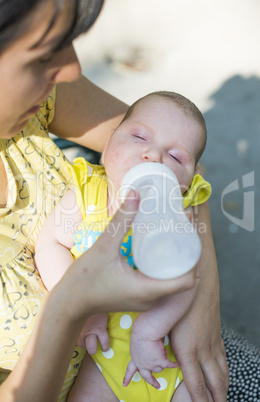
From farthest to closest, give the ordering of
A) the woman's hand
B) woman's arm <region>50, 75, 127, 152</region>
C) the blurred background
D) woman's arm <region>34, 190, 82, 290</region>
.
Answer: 1. the blurred background
2. woman's arm <region>50, 75, 127, 152</region>
3. woman's arm <region>34, 190, 82, 290</region>
4. the woman's hand

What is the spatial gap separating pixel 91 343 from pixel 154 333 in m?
0.18

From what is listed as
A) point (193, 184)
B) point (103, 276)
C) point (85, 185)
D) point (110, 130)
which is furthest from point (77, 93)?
point (103, 276)

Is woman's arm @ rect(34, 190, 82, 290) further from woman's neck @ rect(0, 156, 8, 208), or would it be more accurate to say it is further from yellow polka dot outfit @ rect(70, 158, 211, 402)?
woman's neck @ rect(0, 156, 8, 208)

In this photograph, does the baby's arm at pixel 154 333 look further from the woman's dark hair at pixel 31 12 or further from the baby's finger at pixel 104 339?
the woman's dark hair at pixel 31 12

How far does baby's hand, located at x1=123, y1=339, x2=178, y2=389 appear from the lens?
3.80 feet

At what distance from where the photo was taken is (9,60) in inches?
34.8

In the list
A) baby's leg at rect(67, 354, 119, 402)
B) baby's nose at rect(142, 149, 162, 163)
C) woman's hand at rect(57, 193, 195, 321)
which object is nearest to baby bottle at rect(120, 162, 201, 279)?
woman's hand at rect(57, 193, 195, 321)

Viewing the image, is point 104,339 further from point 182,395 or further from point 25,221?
point 25,221

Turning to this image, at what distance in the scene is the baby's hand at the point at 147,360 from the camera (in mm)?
1159

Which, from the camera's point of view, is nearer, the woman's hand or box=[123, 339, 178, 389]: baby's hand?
the woman's hand

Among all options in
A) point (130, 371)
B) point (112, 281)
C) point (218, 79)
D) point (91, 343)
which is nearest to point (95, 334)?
point (91, 343)

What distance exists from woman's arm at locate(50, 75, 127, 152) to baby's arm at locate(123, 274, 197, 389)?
2.35 feet

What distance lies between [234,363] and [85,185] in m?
0.71

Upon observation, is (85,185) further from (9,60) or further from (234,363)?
(234,363)
